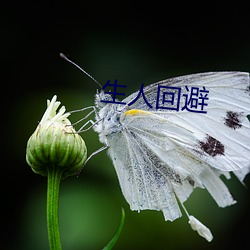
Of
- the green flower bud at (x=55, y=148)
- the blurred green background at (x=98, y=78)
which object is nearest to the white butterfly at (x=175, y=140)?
the green flower bud at (x=55, y=148)

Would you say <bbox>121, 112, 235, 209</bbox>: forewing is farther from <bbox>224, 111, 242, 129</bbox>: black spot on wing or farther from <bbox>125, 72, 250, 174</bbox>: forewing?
<bbox>224, 111, 242, 129</bbox>: black spot on wing

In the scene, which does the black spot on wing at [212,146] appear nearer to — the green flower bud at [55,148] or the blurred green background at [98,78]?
the green flower bud at [55,148]

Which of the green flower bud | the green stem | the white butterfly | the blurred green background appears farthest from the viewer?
the blurred green background

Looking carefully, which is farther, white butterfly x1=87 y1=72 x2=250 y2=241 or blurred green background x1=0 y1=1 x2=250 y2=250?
blurred green background x1=0 y1=1 x2=250 y2=250

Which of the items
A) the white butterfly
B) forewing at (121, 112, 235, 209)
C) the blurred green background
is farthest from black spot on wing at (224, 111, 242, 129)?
the blurred green background

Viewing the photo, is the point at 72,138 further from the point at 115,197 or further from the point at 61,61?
the point at 61,61

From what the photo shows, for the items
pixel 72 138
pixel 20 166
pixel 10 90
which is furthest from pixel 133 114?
pixel 10 90

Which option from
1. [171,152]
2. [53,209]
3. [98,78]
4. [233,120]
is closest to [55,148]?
[53,209]

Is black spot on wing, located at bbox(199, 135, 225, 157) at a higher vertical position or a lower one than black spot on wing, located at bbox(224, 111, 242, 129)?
lower

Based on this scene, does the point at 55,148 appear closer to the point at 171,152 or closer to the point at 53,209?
the point at 53,209
